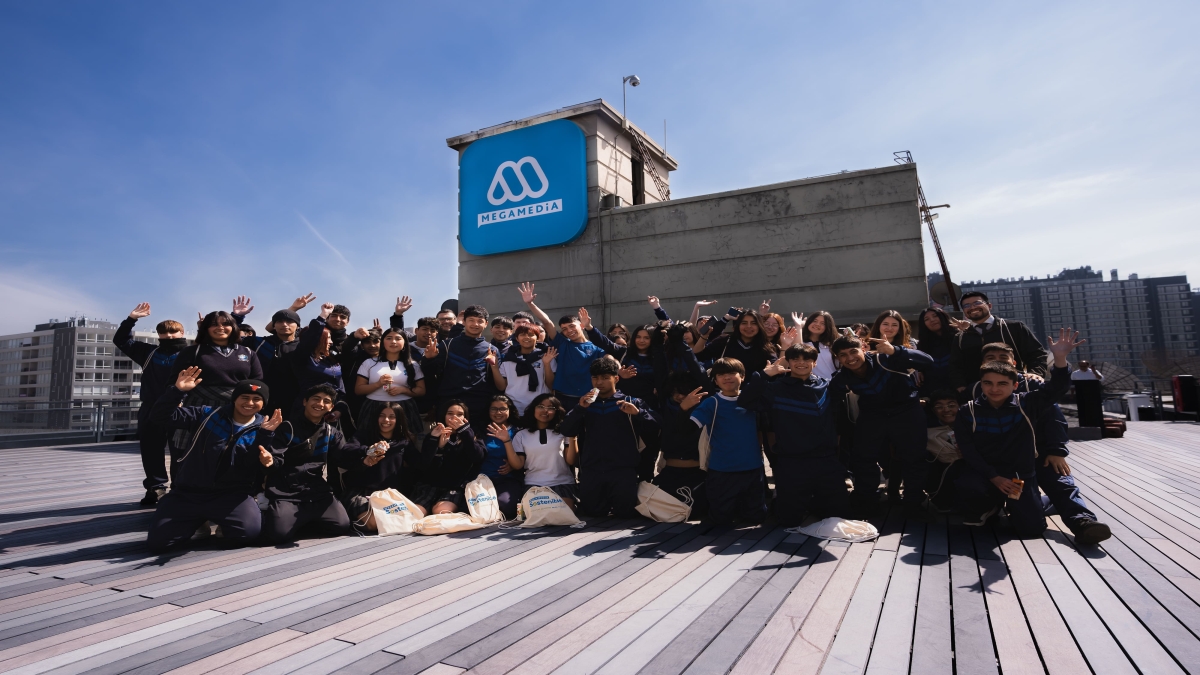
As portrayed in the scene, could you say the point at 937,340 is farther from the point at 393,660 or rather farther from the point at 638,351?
the point at 393,660

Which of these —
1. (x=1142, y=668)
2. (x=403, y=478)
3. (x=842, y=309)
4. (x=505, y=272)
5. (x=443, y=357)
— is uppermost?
(x=505, y=272)

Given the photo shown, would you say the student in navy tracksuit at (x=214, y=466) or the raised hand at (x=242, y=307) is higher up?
the raised hand at (x=242, y=307)

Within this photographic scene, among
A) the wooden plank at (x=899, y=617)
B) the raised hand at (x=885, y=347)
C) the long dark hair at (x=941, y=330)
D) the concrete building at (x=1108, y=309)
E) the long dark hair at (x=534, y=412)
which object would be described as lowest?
the wooden plank at (x=899, y=617)

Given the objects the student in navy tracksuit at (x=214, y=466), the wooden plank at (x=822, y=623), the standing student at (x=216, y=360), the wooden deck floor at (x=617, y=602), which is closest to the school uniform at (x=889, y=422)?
the wooden deck floor at (x=617, y=602)

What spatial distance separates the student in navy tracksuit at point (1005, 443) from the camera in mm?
4133

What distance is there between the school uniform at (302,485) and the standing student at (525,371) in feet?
5.94

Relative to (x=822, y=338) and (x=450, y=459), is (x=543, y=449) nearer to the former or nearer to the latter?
(x=450, y=459)

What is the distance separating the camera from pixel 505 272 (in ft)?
49.9

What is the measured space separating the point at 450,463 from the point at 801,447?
3.02 meters

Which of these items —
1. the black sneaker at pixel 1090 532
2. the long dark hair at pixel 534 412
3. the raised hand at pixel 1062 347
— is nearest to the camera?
the black sneaker at pixel 1090 532

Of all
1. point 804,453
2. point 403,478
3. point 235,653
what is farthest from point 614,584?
point 403,478

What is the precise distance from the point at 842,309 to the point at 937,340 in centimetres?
646

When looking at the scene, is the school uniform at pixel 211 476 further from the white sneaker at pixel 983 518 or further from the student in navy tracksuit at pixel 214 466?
the white sneaker at pixel 983 518

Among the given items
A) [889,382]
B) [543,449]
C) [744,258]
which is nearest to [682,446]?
[543,449]
